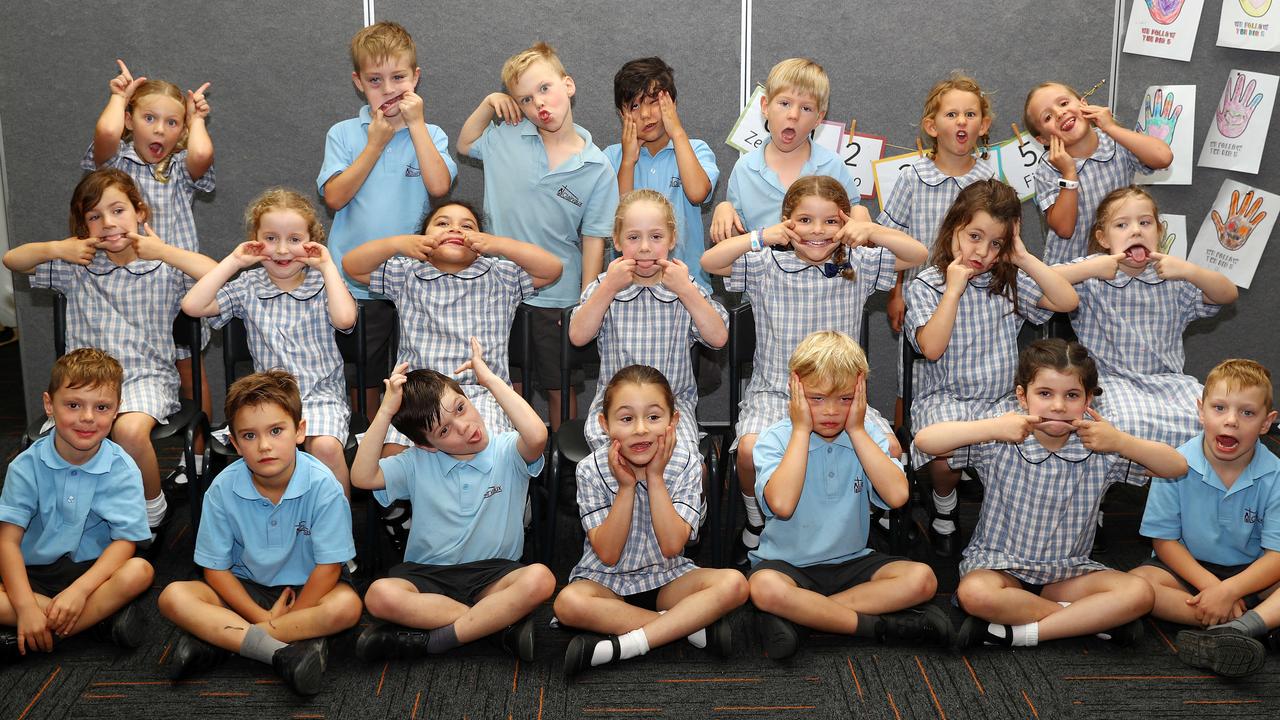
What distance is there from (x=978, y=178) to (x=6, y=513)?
2.91m

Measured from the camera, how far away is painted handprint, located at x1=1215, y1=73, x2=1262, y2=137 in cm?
393

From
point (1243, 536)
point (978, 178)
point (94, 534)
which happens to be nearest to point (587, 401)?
point (978, 178)

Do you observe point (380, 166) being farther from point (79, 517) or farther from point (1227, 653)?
point (1227, 653)

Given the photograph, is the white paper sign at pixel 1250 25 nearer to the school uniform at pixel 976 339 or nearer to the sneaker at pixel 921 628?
the school uniform at pixel 976 339

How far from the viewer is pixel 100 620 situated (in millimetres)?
2682

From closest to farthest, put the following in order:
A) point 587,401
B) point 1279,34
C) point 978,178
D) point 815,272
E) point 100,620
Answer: point 100,620
point 815,272
point 978,178
point 1279,34
point 587,401

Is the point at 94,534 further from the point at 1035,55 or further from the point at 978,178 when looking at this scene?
the point at 1035,55

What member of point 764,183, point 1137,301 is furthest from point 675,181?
point 1137,301

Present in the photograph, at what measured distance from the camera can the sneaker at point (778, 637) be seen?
260 cm

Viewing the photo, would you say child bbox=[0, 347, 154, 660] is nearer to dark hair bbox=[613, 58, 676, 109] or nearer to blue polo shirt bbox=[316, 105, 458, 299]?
blue polo shirt bbox=[316, 105, 458, 299]

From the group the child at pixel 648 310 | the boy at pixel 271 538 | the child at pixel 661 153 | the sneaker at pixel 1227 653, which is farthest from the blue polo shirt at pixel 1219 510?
the boy at pixel 271 538

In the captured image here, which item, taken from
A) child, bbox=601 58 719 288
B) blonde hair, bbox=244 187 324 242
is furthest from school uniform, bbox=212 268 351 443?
child, bbox=601 58 719 288

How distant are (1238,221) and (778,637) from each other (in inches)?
104

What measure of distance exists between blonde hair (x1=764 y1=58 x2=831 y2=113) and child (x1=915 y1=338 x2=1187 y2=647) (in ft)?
3.49
